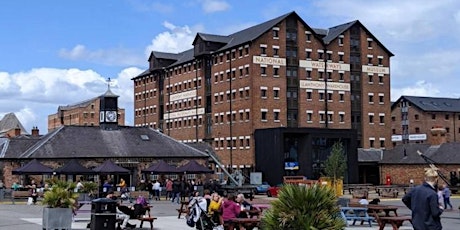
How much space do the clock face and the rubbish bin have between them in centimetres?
3994

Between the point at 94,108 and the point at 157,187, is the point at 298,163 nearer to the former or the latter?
the point at 157,187

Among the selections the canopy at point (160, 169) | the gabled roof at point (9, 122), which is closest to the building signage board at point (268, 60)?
the canopy at point (160, 169)

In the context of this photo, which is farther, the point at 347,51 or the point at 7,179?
the point at 347,51

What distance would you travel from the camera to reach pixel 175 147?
57562 mm

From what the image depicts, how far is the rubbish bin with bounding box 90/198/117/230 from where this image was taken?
18.2 m

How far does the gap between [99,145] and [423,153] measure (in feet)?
109

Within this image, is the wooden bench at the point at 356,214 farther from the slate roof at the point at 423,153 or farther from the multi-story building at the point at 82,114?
the multi-story building at the point at 82,114

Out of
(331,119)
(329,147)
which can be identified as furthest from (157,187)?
(331,119)

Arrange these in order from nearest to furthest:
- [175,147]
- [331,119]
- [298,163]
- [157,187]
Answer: [157,187], [175,147], [298,163], [331,119]

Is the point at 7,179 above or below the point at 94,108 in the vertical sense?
below

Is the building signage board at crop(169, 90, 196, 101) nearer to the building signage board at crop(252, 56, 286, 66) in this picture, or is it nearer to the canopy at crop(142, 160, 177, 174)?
the building signage board at crop(252, 56, 286, 66)

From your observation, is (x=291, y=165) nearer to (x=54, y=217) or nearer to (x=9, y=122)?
(x=54, y=217)

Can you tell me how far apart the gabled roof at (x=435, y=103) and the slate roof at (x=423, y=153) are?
107ft

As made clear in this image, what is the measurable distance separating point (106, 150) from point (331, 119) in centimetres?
3077
